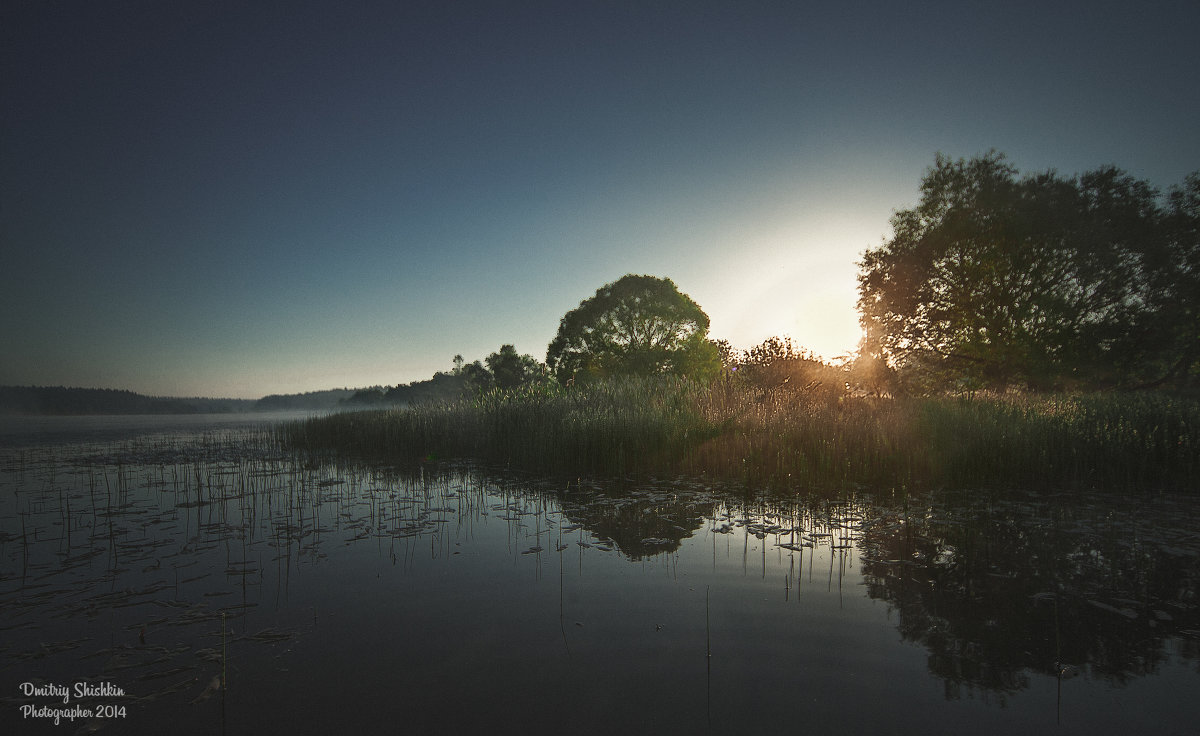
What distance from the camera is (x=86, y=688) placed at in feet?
8.83

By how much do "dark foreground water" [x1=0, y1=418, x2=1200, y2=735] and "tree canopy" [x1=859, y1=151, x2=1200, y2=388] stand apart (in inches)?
591

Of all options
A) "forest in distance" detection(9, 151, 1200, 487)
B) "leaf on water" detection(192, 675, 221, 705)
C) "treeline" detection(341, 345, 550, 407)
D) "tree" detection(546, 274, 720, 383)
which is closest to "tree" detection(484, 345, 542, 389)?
"treeline" detection(341, 345, 550, 407)

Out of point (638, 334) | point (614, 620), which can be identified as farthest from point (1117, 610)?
point (638, 334)

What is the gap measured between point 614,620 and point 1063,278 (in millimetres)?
23340

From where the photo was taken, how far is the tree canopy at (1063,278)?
17828 mm

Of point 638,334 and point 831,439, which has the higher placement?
point 638,334

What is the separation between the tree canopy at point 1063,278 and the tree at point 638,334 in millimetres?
13753

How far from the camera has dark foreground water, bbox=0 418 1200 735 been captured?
250cm

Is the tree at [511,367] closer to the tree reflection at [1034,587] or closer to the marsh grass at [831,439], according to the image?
the marsh grass at [831,439]

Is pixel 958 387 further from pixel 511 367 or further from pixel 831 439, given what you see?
pixel 511 367

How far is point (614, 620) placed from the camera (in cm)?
350

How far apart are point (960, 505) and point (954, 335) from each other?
678 inches

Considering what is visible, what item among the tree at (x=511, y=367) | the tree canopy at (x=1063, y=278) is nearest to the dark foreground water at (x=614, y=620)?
the tree canopy at (x=1063, y=278)

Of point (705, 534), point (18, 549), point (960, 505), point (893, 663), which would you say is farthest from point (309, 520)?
point (960, 505)
